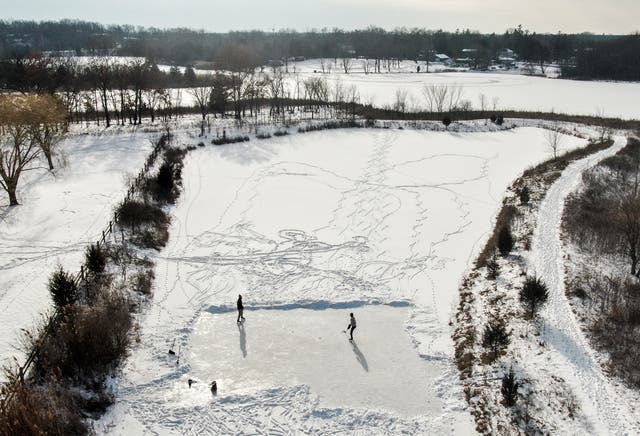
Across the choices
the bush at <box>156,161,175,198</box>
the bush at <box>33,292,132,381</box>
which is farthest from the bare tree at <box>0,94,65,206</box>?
the bush at <box>33,292,132,381</box>

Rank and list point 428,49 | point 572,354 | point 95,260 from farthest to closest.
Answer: point 428,49, point 95,260, point 572,354

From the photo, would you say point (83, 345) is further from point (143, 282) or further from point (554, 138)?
point (554, 138)

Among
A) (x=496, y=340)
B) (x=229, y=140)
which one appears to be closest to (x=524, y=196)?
(x=496, y=340)

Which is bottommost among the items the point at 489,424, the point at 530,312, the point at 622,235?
the point at 489,424

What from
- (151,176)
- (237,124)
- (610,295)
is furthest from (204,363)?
(237,124)

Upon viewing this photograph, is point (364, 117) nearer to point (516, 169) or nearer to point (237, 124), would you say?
point (237, 124)

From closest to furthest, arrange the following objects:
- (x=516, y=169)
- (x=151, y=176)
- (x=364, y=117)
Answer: (x=151, y=176) < (x=516, y=169) < (x=364, y=117)

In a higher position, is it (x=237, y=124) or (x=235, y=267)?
(x=237, y=124)
